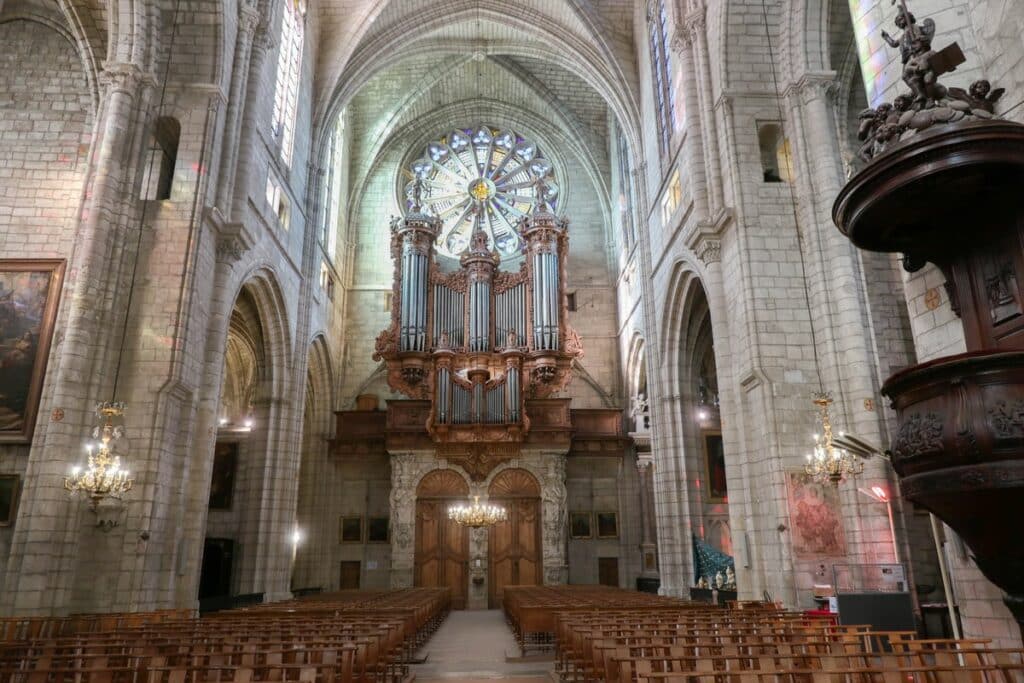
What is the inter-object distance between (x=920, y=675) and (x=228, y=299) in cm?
1266

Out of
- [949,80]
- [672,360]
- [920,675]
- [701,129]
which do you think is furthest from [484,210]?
[920,675]

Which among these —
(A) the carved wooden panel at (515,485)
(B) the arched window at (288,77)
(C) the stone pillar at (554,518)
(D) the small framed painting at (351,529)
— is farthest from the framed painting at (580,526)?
(B) the arched window at (288,77)

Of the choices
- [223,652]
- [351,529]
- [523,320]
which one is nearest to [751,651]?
[223,652]

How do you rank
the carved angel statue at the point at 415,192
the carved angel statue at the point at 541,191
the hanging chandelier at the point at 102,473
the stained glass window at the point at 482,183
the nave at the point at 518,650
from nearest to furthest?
the nave at the point at 518,650
the hanging chandelier at the point at 102,473
the carved angel statue at the point at 541,191
the carved angel statue at the point at 415,192
the stained glass window at the point at 482,183

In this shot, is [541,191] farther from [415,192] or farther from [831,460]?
[831,460]

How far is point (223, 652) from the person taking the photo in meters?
5.47

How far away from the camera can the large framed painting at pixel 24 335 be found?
40.1 feet

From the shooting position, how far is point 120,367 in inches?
452

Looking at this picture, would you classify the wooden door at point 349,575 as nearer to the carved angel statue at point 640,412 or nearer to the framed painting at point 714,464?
the carved angel statue at point 640,412

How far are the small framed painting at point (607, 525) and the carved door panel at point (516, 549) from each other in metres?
2.09

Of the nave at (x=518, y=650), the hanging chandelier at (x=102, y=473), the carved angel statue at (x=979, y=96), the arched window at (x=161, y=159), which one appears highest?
the arched window at (x=161, y=159)

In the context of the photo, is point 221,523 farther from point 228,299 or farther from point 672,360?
point 672,360

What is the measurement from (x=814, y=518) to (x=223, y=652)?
8.79 m

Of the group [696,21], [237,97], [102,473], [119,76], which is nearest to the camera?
[102,473]
